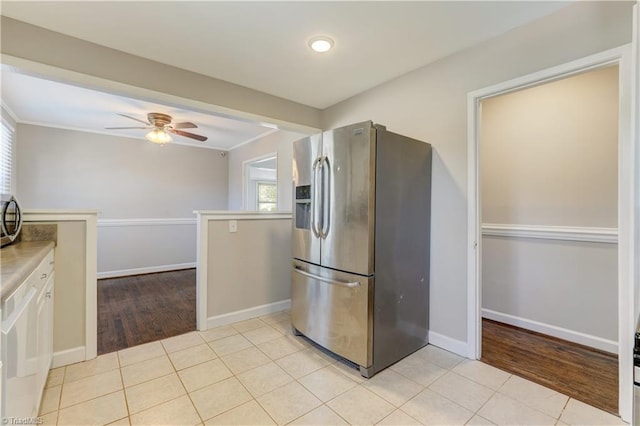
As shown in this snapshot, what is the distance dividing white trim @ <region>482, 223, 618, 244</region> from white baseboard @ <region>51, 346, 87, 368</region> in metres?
3.81

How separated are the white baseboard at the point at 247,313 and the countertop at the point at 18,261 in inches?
58.2

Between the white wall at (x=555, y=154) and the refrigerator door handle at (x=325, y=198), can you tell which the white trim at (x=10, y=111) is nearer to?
the refrigerator door handle at (x=325, y=198)

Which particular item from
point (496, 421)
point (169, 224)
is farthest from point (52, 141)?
point (496, 421)

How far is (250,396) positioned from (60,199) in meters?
4.76

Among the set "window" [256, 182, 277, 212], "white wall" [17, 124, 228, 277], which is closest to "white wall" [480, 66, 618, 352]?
"window" [256, 182, 277, 212]

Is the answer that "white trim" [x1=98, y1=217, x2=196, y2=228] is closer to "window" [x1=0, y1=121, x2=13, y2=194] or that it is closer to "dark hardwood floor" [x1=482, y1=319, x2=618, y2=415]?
"window" [x1=0, y1=121, x2=13, y2=194]

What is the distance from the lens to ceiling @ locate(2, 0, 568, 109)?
5.96 feet

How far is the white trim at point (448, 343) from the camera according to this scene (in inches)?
91.4

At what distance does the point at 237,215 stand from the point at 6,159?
3480mm

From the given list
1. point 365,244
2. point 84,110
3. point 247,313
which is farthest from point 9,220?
point 84,110

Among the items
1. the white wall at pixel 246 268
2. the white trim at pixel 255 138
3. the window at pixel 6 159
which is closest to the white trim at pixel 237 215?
the white wall at pixel 246 268

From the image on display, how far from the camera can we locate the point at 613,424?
1.57 metres

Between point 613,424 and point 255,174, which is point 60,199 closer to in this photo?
point 255,174

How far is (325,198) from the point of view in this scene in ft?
7.54
